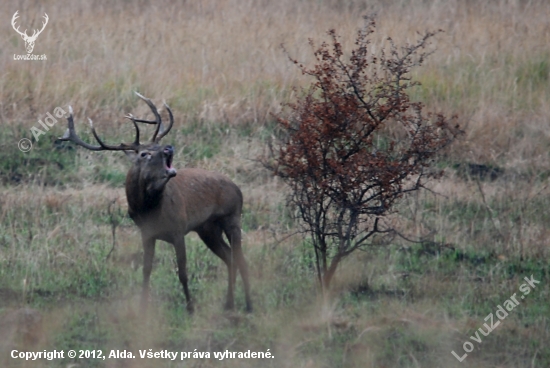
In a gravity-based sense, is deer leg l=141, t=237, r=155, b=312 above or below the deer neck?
below

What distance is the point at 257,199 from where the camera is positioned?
11406 millimetres

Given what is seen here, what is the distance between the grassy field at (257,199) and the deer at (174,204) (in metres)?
0.40

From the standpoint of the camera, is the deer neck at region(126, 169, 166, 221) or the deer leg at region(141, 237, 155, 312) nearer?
the deer neck at region(126, 169, 166, 221)

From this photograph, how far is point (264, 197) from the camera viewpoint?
11.4 m

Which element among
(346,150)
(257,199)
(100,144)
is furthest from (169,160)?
(257,199)

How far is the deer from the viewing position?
810cm

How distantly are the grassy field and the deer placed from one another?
0.40 m

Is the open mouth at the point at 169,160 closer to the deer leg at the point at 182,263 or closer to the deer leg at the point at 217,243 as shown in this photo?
the deer leg at the point at 182,263

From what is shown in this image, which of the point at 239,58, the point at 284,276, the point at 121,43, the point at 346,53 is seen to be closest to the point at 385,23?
the point at 346,53

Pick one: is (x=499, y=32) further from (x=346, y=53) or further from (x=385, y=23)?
(x=346, y=53)

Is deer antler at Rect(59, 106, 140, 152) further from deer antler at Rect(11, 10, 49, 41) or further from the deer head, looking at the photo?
deer antler at Rect(11, 10, 49, 41)

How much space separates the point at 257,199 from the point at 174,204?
3033 mm

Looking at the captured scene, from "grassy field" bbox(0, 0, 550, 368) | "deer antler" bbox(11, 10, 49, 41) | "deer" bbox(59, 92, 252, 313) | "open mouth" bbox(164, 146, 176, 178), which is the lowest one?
"grassy field" bbox(0, 0, 550, 368)

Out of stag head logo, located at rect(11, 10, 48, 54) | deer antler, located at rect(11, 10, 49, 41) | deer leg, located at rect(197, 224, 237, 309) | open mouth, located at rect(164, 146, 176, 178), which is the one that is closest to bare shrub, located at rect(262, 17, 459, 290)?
deer leg, located at rect(197, 224, 237, 309)
